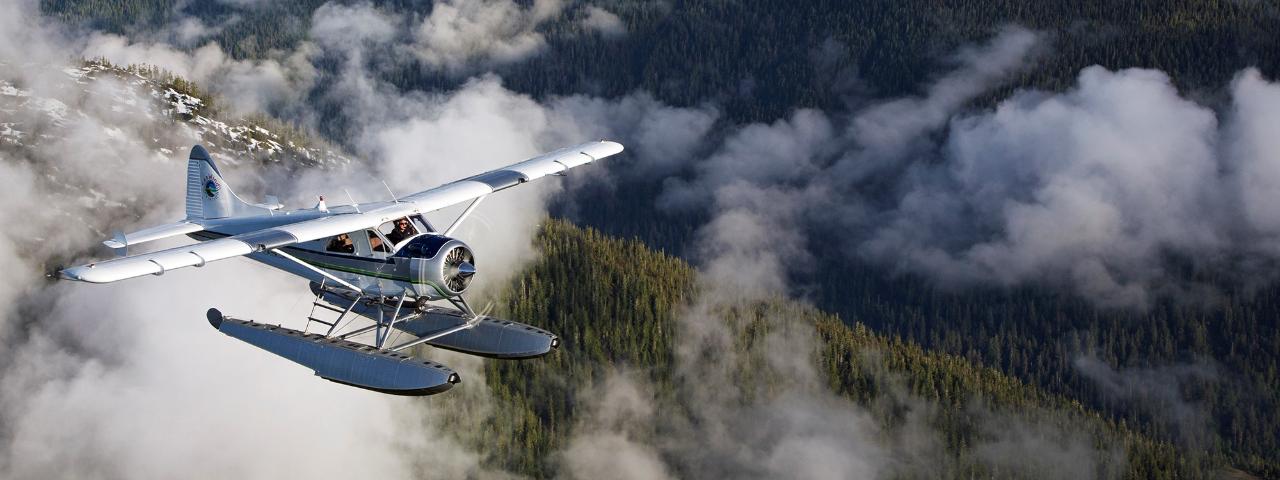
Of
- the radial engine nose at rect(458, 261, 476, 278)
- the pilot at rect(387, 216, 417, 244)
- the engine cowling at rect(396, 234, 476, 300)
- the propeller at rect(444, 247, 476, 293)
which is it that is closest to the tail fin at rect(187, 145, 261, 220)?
the pilot at rect(387, 216, 417, 244)

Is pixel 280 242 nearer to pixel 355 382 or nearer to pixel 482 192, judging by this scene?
pixel 355 382

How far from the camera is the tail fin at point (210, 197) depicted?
63938mm

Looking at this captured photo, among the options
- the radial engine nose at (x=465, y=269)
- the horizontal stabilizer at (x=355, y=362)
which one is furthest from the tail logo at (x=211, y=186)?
the radial engine nose at (x=465, y=269)

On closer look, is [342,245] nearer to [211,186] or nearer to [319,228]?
[319,228]

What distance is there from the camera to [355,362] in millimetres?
53562

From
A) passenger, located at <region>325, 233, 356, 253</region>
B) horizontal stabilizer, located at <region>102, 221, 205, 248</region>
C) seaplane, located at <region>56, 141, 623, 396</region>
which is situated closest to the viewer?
seaplane, located at <region>56, 141, 623, 396</region>

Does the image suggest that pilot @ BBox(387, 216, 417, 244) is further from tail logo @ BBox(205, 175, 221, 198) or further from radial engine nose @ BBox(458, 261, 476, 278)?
tail logo @ BBox(205, 175, 221, 198)

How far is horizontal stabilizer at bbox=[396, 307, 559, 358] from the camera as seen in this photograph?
57.7 meters

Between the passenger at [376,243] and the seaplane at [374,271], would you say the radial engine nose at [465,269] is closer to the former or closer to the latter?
the seaplane at [374,271]

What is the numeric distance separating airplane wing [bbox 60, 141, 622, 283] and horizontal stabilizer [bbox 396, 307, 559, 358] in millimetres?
5583

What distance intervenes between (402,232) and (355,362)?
590 cm

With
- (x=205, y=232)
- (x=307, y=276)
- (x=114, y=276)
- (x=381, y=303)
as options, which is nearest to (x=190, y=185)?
(x=205, y=232)

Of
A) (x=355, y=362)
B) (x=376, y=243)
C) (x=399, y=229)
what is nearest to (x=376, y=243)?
(x=376, y=243)

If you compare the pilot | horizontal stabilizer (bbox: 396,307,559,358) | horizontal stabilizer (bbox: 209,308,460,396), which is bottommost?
horizontal stabilizer (bbox: 209,308,460,396)
